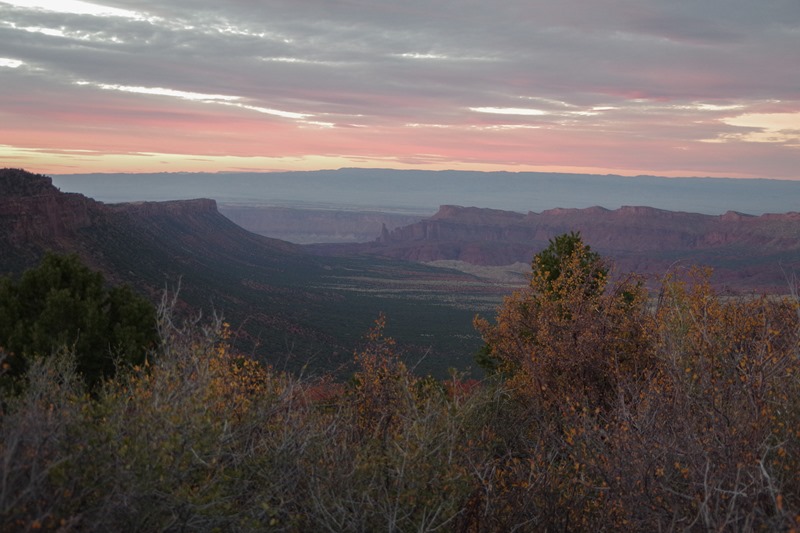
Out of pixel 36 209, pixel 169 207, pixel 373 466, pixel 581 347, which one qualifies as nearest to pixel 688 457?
pixel 373 466

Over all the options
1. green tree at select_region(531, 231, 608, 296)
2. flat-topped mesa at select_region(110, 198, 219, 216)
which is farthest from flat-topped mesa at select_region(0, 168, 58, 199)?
green tree at select_region(531, 231, 608, 296)

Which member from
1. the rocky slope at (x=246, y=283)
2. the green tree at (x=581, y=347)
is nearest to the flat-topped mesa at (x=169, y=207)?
the rocky slope at (x=246, y=283)

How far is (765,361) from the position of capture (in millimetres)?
10039

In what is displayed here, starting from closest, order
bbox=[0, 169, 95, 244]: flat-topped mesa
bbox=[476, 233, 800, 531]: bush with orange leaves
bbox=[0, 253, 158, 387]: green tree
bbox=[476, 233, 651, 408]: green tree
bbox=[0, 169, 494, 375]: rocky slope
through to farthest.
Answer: bbox=[476, 233, 800, 531]: bush with orange leaves
bbox=[476, 233, 651, 408]: green tree
bbox=[0, 253, 158, 387]: green tree
bbox=[0, 169, 95, 244]: flat-topped mesa
bbox=[0, 169, 494, 375]: rocky slope

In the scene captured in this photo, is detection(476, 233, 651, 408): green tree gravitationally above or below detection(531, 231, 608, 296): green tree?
below

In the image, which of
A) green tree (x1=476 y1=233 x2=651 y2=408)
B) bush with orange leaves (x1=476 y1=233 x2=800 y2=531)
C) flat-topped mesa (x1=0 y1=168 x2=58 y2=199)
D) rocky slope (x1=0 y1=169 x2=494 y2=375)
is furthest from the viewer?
flat-topped mesa (x1=0 y1=168 x2=58 y2=199)

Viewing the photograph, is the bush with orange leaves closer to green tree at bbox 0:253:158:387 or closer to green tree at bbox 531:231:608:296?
green tree at bbox 531:231:608:296

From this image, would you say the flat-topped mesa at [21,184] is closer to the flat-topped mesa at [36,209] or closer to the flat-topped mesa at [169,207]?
the flat-topped mesa at [36,209]

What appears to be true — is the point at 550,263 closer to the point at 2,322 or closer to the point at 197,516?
the point at 2,322

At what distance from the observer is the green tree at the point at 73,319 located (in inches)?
927

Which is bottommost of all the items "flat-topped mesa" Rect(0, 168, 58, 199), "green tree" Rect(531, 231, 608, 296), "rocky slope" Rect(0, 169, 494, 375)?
"rocky slope" Rect(0, 169, 494, 375)

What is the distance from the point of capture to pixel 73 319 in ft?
81.3

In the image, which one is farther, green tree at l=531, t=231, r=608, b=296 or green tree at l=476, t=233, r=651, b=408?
green tree at l=531, t=231, r=608, b=296

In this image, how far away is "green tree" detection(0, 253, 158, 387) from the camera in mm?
23547
